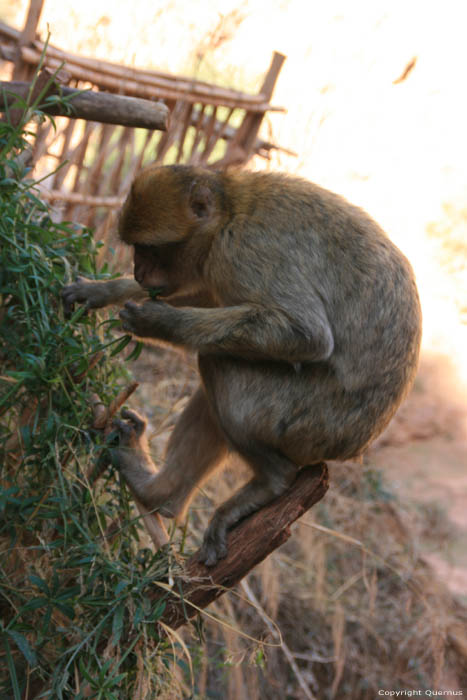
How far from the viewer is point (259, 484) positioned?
104 inches

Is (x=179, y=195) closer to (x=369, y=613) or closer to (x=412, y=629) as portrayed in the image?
(x=369, y=613)

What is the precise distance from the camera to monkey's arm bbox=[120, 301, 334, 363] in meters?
2.54

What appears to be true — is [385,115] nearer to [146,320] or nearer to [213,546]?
[146,320]

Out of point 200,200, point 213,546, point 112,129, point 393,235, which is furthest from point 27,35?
point 393,235

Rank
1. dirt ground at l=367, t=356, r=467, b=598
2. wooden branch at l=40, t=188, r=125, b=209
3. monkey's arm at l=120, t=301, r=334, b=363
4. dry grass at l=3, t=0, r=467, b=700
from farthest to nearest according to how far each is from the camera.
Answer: dirt ground at l=367, t=356, r=467, b=598 → dry grass at l=3, t=0, r=467, b=700 → wooden branch at l=40, t=188, r=125, b=209 → monkey's arm at l=120, t=301, r=334, b=363

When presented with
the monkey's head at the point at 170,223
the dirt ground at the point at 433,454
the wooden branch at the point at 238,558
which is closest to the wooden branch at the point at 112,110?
the monkey's head at the point at 170,223

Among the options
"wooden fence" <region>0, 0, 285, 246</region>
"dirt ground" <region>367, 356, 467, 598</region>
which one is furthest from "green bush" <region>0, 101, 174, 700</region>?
"dirt ground" <region>367, 356, 467, 598</region>

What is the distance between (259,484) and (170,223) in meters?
1.02

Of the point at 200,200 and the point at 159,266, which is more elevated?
the point at 200,200

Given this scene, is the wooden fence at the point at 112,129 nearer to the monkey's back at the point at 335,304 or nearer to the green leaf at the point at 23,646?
the monkey's back at the point at 335,304

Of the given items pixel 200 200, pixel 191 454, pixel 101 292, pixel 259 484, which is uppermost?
pixel 200 200

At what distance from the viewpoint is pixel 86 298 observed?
264 centimetres

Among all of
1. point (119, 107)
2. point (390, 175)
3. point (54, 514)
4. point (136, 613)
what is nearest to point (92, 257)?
point (119, 107)

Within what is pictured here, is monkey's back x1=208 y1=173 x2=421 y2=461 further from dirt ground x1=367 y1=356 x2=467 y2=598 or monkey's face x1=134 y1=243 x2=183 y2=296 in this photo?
dirt ground x1=367 y1=356 x2=467 y2=598
